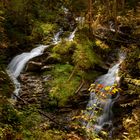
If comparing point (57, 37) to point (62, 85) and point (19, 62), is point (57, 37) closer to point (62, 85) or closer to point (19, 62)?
point (19, 62)

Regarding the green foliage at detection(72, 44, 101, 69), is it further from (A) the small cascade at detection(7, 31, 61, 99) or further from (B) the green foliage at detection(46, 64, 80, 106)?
(A) the small cascade at detection(7, 31, 61, 99)

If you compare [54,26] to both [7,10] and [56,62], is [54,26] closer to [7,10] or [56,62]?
[7,10]

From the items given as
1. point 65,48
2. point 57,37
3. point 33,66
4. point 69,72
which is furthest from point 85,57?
point 57,37

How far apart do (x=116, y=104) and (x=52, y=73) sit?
4.02m

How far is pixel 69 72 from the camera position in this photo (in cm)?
1387

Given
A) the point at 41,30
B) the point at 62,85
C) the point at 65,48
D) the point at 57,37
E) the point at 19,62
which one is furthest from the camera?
the point at 41,30

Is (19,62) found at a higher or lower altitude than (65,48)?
lower

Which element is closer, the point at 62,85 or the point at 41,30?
the point at 62,85

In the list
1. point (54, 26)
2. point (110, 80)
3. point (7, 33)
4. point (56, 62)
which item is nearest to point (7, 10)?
point (7, 33)

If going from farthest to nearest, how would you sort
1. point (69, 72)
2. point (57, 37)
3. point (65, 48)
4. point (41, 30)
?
point (41, 30) → point (57, 37) → point (65, 48) → point (69, 72)

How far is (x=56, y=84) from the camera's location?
43.9ft

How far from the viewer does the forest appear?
316 inches

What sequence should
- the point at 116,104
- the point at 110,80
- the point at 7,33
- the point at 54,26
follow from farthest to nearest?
1. the point at 54,26
2. the point at 7,33
3. the point at 110,80
4. the point at 116,104

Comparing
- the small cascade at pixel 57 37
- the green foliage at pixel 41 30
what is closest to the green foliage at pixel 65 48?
the small cascade at pixel 57 37
